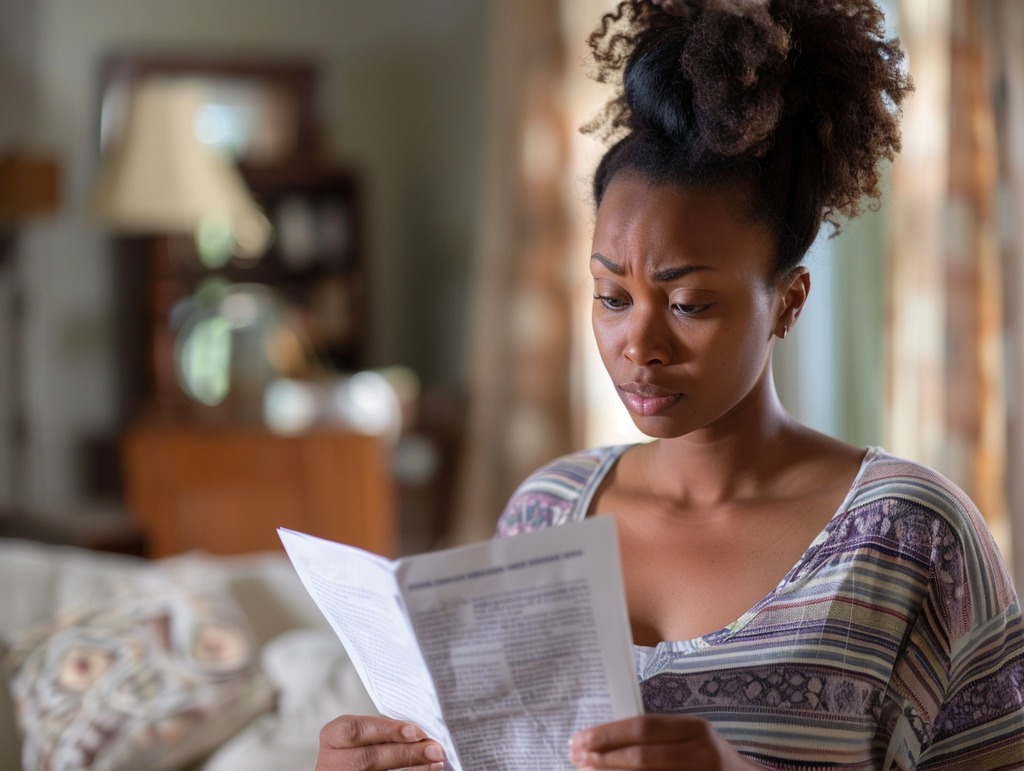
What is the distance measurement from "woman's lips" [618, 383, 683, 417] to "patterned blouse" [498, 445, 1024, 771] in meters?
0.17

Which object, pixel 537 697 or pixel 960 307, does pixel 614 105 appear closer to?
pixel 537 697

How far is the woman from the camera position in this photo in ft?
3.13

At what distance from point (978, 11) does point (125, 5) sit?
3.71 m

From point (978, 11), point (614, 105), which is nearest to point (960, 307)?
point (978, 11)

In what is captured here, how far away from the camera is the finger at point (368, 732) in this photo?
0.91 m

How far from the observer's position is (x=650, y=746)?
2.61 ft

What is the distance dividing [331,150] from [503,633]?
5.08 metres

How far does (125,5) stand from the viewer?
5.22 m

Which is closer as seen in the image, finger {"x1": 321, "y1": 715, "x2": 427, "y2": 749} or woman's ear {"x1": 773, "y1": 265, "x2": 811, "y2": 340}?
finger {"x1": 321, "y1": 715, "x2": 427, "y2": 749}

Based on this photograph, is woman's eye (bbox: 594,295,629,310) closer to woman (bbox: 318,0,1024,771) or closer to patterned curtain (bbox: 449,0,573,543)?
woman (bbox: 318,0,1024,771)

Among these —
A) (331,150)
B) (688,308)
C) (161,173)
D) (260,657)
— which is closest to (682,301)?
(688,308)

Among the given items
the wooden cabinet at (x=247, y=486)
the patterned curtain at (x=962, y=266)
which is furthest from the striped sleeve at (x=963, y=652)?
the wooden cabinet at (x=247, y=486)

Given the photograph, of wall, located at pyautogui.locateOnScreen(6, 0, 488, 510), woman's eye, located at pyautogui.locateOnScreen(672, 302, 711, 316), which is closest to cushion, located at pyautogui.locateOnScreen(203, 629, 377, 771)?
woman's eye, located at pyautogui.locateOnScreen(672, 302, 711, 316)

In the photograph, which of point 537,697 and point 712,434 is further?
point 712,434
